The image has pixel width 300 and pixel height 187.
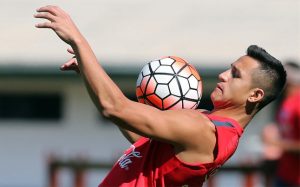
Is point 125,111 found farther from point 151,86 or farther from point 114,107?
point 151,86

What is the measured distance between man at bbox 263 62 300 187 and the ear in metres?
5.13

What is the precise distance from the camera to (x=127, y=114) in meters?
6.06

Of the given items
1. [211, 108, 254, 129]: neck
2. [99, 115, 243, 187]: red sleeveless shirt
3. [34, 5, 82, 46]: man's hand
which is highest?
[34, 5, 82, 46]: man's hand

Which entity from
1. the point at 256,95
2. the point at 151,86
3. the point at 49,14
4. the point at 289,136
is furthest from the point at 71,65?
the point at 289,136

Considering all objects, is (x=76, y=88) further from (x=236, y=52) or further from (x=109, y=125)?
(x=236, y=52)

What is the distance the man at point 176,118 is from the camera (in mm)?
5984

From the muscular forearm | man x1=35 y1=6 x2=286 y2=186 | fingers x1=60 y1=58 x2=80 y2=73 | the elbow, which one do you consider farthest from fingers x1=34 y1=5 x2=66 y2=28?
fingers x1=60 y1=58 x2=80 y2=73

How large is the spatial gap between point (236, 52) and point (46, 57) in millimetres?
3696

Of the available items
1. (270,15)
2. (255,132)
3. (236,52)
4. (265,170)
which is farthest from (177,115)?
(270,15)

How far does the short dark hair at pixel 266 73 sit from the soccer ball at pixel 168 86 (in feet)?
1.30

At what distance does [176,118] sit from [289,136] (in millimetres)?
5946

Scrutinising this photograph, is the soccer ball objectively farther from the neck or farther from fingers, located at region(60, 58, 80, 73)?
fingers, located at region(60, 58, 80, 73)

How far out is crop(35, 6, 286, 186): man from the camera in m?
5.98

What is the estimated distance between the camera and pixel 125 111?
6.06 meters
